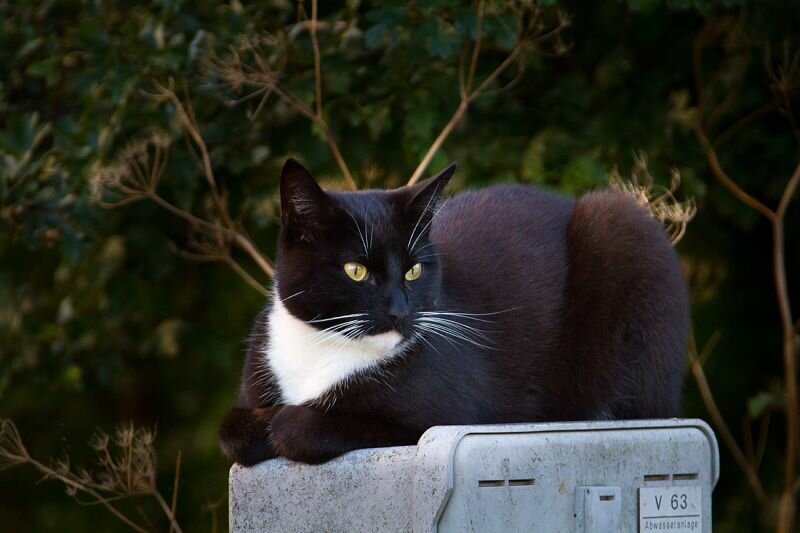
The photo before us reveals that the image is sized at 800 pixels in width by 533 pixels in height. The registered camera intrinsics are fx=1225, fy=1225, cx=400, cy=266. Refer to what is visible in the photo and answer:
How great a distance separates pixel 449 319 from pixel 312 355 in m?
0.36

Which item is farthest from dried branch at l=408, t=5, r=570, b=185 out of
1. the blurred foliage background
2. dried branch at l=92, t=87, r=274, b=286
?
dried branch at l=92, t=87, r=274, b=286

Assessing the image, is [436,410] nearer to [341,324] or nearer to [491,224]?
[341,324]

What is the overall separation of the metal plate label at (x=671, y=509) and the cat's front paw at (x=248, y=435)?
2.93 ft

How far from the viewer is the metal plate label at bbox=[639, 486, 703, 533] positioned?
2.74m

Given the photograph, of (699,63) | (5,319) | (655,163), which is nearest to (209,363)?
(5,319)

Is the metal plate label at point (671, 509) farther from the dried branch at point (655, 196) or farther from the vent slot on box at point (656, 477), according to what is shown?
the dried branch at point (655, 196)

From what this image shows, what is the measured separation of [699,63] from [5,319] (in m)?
3.42

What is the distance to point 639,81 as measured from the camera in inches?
222

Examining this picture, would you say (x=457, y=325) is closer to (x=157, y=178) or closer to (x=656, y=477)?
(x=656, y=477)

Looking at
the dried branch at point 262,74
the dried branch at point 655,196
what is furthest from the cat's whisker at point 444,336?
the dried branch at point 262,74

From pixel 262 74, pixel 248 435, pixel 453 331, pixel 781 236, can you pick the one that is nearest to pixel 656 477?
pixel 453 331

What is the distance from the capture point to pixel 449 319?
308 cm

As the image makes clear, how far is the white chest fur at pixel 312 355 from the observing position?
2908 mm

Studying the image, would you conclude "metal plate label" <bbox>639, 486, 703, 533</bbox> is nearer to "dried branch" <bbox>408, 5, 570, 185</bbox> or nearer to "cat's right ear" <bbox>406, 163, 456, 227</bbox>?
"cat's right ear" <bbox>406, 163, 456, 227</bbox>
